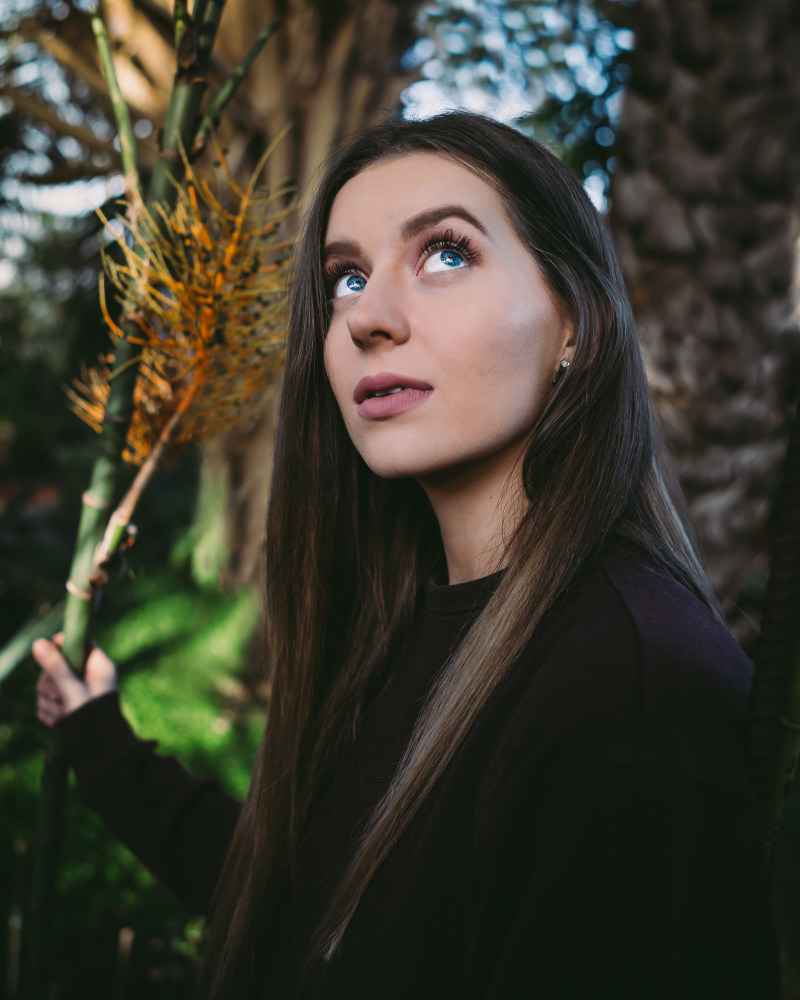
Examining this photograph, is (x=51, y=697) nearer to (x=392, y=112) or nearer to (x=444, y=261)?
(x=444, y=261)

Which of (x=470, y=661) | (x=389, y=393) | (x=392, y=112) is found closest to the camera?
(x=470, y=661)

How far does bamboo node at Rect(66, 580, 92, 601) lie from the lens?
3.87 ft

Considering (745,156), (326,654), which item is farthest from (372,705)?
(745,156)

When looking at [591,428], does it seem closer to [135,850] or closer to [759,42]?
[135,850]

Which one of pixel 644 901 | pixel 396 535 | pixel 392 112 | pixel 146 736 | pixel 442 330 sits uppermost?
pixel 392 112

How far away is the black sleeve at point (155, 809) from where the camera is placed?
1371mm

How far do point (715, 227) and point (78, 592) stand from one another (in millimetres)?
2696

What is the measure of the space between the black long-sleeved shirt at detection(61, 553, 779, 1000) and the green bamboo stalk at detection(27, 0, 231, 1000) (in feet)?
1.93

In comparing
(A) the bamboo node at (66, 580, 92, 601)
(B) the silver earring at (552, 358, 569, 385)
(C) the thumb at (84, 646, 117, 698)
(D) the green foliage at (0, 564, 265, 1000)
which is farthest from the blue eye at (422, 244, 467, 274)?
(D) the green foliage at (0, 564, 265, 1000)

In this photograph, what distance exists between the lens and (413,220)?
109cm

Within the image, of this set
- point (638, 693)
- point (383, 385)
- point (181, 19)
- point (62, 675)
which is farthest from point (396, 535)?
point (181, 19)

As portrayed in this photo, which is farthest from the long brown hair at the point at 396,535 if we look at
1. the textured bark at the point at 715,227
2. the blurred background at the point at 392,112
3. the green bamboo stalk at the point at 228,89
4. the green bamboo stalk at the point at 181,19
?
the textured bark at the point at 715,227

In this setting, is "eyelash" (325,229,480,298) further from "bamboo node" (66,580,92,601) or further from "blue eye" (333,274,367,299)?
"bamboo node" (66,580,92,601)

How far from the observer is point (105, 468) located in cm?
118
